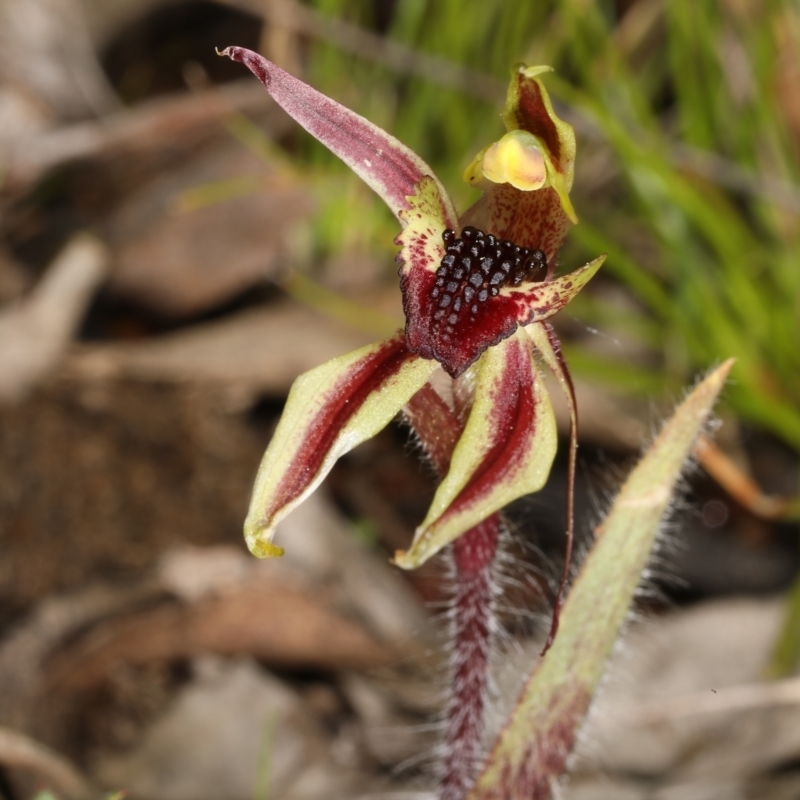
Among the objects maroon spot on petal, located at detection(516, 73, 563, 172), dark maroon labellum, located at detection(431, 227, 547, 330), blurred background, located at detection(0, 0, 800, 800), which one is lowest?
blurred background, located at detection(0, 0, 800, 800)

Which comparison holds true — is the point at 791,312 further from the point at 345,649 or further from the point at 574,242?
the point at 345,649

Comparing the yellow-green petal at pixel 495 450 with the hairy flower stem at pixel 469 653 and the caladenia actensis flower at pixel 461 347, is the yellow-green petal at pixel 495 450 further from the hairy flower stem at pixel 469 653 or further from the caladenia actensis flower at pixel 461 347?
the hairy flower stem at pixel 469 653

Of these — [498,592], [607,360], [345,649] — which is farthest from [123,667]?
[607,360]

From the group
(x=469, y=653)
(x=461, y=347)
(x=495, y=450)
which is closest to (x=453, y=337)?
(x=461, y=347)

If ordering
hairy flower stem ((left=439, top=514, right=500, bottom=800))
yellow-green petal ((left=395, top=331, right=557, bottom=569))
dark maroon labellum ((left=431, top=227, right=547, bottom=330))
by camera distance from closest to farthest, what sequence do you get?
yellow-green petal ((left=395, top=331, right=557, bottom=569)), dark maroon labellum ((left=431, top=227, right=547, bottom=330)), hairy flower stem ((left=439, top=514, right=500, bottom=800))

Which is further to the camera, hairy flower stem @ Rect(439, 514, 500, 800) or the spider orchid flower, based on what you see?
hairy flower stem @ Rect(439, 514, 500, 800)

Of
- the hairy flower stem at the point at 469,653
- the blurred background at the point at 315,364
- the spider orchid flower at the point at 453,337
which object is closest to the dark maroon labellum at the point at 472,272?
the spider orchid flower at the point at 453,337

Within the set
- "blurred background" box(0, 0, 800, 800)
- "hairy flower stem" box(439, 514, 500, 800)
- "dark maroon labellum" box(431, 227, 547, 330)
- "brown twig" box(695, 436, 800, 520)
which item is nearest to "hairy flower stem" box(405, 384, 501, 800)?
"hairy flower stem" box(439, 514, 500, 800)

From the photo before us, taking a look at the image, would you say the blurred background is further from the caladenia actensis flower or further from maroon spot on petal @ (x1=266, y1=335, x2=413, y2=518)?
maroon spot on petal @ (x1=266, y1=335, x2=413, y2=518)
